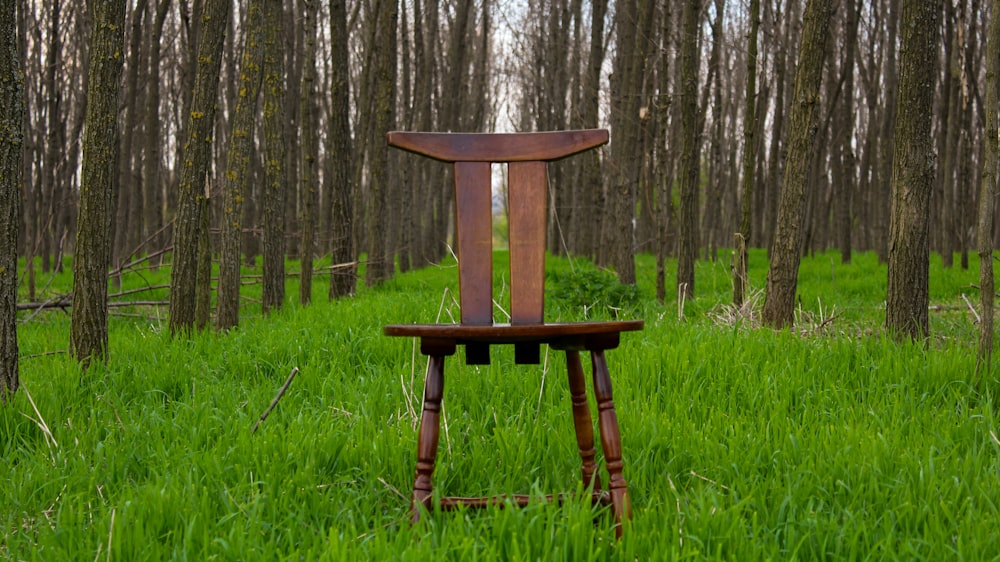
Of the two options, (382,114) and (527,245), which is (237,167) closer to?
(382,114)

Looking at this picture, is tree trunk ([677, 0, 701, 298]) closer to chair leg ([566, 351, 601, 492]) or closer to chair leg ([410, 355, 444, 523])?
chair leg ([566, 351, 601, 492])

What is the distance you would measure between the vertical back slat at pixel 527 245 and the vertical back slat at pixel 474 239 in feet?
0.28

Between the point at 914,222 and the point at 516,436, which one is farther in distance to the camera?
the point at 914,222

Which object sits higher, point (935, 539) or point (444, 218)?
point (444, 218)

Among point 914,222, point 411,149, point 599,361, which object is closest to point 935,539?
point 599,361

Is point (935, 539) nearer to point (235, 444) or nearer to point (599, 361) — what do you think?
point (599, 361)

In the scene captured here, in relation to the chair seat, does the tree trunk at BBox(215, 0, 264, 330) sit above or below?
above

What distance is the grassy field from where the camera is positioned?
2.22 m

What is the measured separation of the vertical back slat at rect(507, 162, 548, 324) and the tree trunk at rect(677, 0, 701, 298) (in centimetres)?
502

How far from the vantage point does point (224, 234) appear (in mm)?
5945

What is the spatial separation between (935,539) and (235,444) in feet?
8.11

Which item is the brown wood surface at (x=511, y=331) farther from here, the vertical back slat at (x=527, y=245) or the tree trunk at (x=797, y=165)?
the tree trunk at (x=797, y=165)

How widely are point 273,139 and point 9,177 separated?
3.49 meters

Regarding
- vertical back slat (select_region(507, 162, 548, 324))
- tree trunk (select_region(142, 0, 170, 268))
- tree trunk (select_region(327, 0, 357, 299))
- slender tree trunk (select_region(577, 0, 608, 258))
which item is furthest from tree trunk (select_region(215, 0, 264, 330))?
slender tree trunk (select_region(577, 0, 608, 258))
